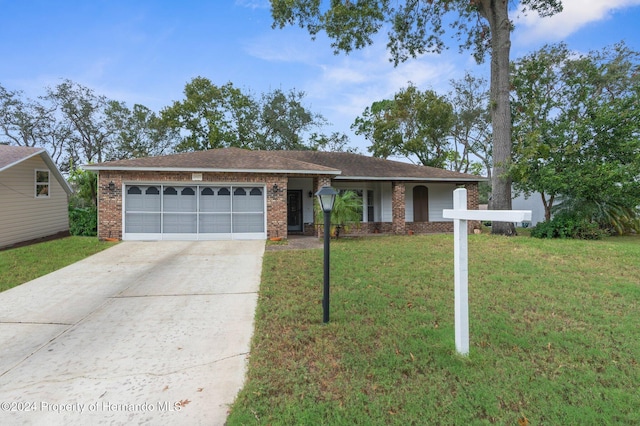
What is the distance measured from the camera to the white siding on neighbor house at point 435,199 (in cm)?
1548

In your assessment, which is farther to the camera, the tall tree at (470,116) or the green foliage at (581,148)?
the tall tree at (470,116)

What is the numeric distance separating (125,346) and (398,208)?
41.1ft

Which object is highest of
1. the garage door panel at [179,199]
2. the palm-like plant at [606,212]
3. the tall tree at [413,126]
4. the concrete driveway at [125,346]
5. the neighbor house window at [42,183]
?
the tall tree at [413,126]

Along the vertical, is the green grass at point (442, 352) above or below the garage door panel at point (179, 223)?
below

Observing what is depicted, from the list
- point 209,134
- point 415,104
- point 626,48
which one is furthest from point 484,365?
point 626,48

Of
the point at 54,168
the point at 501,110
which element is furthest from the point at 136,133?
the point at 501,110

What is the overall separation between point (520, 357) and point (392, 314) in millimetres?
1484

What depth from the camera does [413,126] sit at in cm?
2450

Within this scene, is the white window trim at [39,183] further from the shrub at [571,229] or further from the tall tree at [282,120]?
the shrub at [571,229]

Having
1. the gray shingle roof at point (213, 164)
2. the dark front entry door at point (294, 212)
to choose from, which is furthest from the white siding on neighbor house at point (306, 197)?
the gray shingle roof at point (213, 164)

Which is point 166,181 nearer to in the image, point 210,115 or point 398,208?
point 398,208

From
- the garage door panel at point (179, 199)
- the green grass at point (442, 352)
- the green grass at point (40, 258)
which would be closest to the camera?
the green grass at point (442, 352)

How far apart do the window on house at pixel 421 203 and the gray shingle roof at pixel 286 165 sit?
975mm

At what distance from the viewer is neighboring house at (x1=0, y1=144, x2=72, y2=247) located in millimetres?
10859
